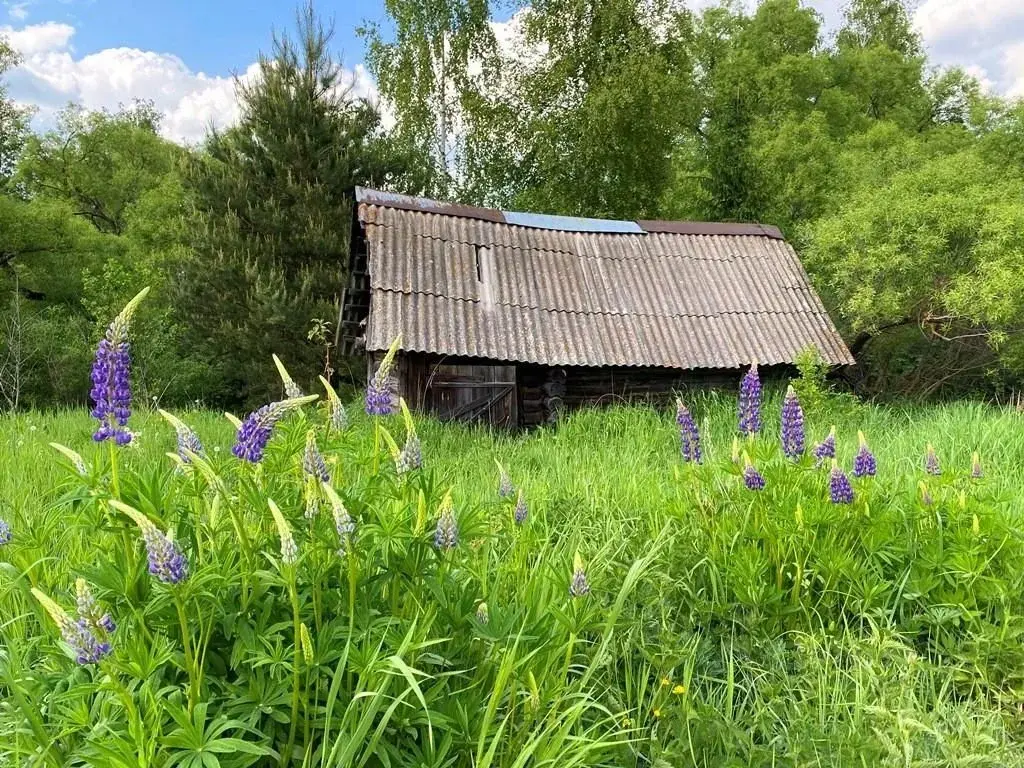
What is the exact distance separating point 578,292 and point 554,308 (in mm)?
738

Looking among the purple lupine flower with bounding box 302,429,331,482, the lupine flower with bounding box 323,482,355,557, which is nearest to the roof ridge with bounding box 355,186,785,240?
the purple lupine flower with bounding box 302,429,331,482

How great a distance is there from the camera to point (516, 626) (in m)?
2.14

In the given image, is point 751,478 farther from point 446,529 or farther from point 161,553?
point 161,553

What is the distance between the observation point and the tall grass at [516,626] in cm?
164

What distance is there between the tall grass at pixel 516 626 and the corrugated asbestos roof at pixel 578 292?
233 inches

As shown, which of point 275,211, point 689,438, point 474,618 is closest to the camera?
point 474,618

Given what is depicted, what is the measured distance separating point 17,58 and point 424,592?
26703 millimetres

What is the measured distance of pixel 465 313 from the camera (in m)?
10.4

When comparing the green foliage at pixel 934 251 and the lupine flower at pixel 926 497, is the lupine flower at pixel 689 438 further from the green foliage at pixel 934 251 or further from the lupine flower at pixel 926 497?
the green foliage at pixel 934 251

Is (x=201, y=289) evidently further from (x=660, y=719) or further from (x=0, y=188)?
(x=660, y=719)

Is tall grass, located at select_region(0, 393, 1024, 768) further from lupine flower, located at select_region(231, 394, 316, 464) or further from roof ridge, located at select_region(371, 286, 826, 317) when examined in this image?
roof ridge, located at select_region(371, 286, 826, 317)

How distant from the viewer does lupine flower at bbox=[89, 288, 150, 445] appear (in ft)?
5.87

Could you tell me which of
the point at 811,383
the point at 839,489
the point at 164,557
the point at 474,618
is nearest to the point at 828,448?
the point at 839,489

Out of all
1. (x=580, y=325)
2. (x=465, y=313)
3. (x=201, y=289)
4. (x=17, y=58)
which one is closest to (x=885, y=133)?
(x=580, y=325)
